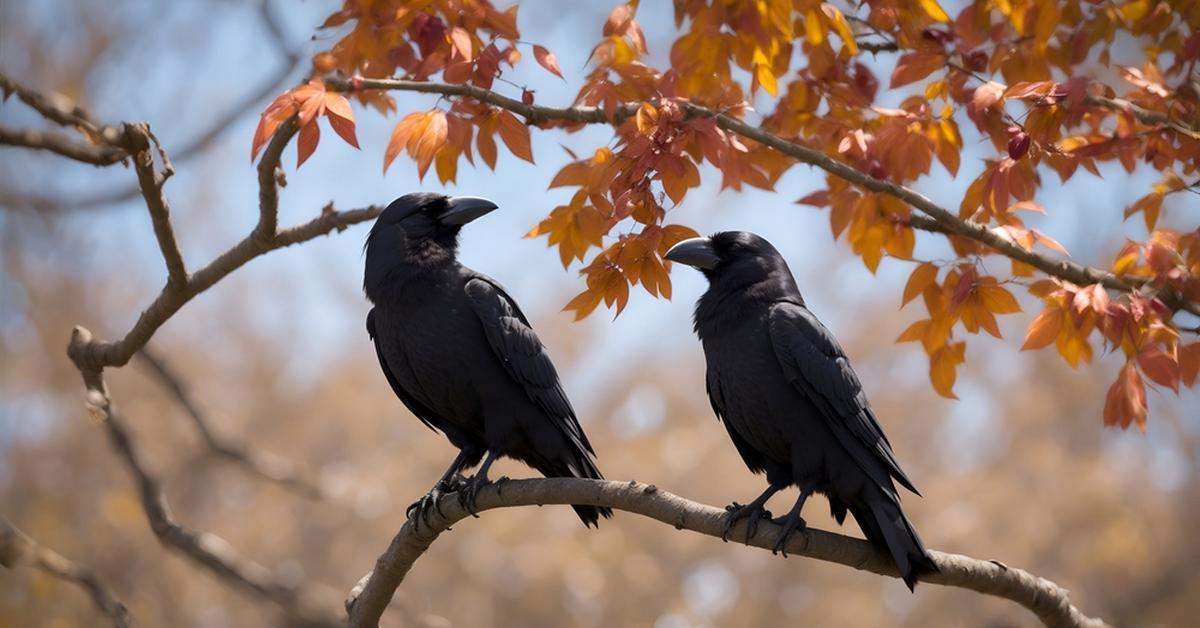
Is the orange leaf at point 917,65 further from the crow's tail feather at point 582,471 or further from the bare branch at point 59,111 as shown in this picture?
the bare branch at point 59,111

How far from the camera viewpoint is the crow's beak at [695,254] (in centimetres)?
412

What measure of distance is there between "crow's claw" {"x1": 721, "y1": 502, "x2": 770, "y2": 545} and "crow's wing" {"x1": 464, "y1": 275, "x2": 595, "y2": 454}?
2.91 ft

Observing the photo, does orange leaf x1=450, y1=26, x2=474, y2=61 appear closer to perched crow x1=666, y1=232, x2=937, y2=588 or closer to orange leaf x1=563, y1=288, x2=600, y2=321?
orange leaf x1=563, y1=288, x2=600, y2=321

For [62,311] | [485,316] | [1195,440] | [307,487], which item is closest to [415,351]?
[485,316]

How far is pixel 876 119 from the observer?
14.9 ft

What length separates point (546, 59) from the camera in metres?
3.92

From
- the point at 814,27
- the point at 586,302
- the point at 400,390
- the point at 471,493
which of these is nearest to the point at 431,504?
the point at 471,493

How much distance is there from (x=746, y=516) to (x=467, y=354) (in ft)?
Result: 4.29

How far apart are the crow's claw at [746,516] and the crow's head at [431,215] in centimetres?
167

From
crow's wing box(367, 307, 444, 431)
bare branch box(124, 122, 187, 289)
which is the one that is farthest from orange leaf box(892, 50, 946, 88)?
bare branch box(124, 122, 187, 289)

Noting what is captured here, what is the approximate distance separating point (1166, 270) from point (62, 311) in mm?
13506

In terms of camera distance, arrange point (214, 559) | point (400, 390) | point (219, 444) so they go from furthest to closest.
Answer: point (219, 444)
point (400, 390)
point (214, 559)

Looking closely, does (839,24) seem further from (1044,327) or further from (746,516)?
(746,516)

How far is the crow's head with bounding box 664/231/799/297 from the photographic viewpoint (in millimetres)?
4238
